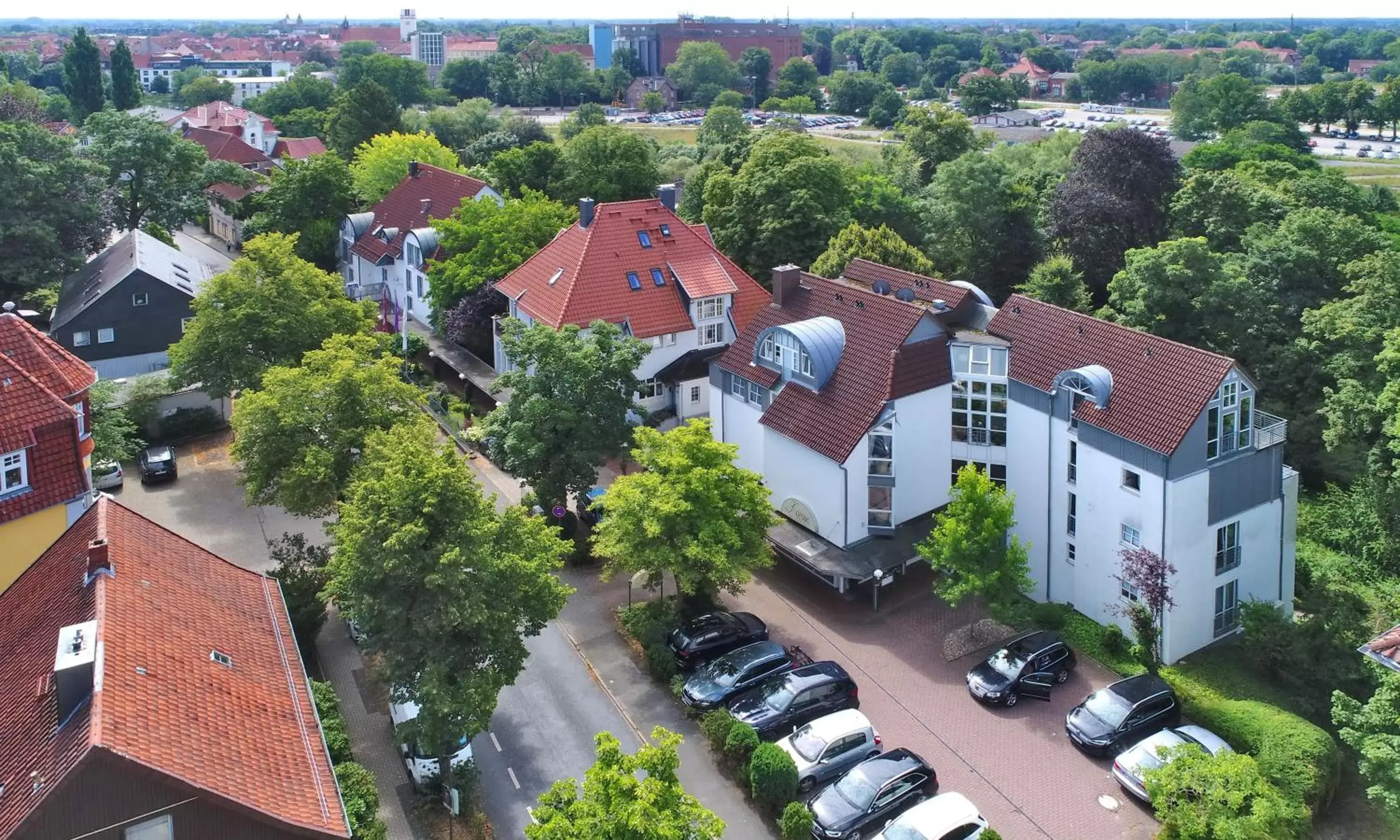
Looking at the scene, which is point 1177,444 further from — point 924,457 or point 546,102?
point 546,102

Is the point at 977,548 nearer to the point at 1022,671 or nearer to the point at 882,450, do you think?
the point at 1022,671

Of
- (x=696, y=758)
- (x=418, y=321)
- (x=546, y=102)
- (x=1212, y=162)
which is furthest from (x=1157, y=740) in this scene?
(x=546, y=102)

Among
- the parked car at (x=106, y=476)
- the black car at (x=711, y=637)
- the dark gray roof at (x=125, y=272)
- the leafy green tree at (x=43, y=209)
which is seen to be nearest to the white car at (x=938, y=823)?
the black car at (x=711, y=637)

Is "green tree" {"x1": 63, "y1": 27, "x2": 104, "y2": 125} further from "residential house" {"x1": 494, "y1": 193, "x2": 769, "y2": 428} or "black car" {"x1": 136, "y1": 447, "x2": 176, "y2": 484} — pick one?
"residential house" {"x1": 494, "y1": 193, "x2": 769, "y2": 428}

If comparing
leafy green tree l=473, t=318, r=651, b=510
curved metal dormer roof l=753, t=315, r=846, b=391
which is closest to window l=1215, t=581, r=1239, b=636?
curved metal dormer roof l=753, t=315, r=846, b=391

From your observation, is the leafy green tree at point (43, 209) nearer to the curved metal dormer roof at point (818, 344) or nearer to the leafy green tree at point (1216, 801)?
the curved metal dormer roof at point (818, 344)

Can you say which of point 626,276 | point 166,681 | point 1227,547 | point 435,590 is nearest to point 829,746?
point 435,590
